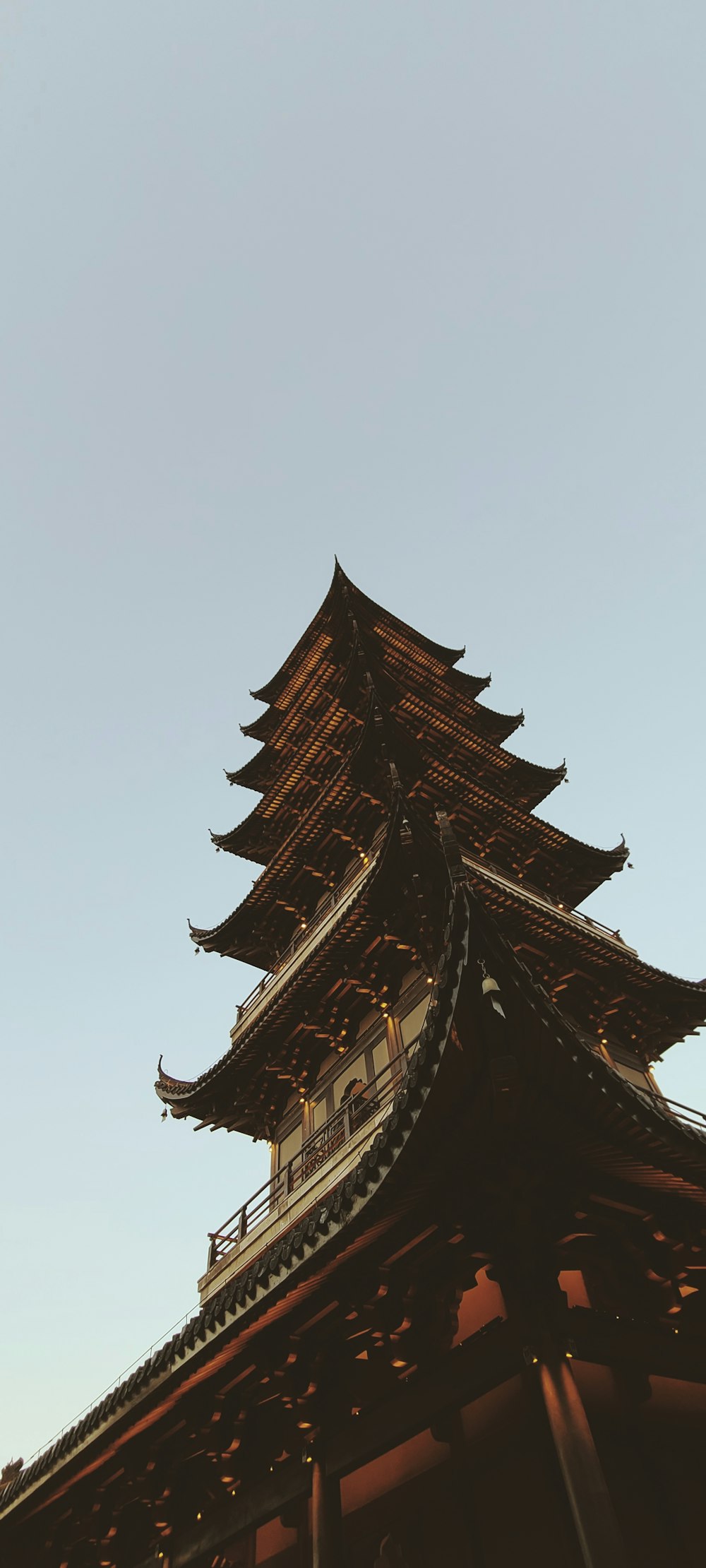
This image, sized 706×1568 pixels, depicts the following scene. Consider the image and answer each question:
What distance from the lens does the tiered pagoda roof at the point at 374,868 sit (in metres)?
14.9

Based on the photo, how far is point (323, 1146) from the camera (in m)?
13.3

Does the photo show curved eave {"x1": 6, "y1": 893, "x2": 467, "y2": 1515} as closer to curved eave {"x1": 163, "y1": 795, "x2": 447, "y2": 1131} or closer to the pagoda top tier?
curved eave {"x1": 163, "y1": 795, "x2": 447, "y2": 1131}

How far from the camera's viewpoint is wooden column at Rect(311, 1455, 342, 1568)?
782cm

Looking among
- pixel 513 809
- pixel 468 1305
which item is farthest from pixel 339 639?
pixel 468 1305

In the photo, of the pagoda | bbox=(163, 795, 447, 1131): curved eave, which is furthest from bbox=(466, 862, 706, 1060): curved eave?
the pagoda

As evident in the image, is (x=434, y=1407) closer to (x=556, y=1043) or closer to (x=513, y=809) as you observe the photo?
(x=556, y=1043)

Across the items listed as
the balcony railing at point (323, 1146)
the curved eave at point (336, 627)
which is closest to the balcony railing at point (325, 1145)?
the balcony railing at point (323, 1146)

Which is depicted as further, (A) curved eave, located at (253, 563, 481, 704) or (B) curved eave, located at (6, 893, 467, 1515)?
(A) curved eave, located at (253, 563, 481, 704)

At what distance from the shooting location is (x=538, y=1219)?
7621 mm

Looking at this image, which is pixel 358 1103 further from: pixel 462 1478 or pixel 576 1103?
pixel 576 1103

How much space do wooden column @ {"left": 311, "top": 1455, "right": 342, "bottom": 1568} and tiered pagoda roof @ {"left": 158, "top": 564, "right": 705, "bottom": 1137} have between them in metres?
6.74

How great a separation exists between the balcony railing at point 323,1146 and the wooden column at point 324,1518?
12.4 feet

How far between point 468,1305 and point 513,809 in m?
11.2

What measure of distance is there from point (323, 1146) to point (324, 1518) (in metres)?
5.34
